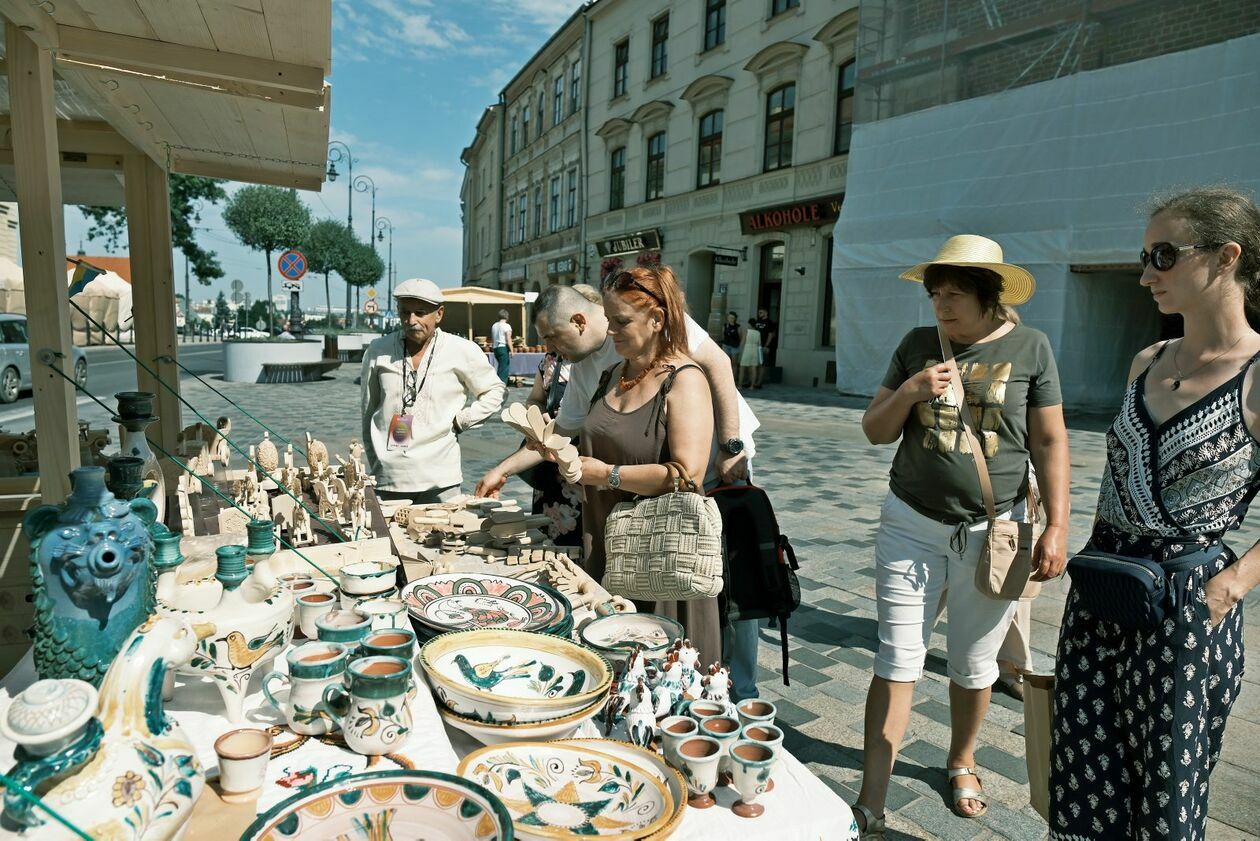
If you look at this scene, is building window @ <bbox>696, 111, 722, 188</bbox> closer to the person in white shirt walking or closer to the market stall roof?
the market stall roof

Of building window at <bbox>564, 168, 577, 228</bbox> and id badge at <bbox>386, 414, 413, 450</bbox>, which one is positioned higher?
building window at <bbox>564, 168, 577, 228</bbox>

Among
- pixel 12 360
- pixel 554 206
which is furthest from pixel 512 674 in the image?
pixel 554 206

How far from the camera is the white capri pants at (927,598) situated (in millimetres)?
2295

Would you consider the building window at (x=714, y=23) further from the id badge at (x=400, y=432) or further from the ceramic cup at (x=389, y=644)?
the ceramic cup at (x=389, y=644)

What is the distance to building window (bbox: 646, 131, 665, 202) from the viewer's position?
22.4 m

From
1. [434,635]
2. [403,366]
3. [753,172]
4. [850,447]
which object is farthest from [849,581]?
[753,172]

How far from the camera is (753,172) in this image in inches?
735

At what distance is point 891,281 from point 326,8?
45.7ft

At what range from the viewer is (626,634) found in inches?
76.1

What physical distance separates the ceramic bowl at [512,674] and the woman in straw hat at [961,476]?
43.1 inches

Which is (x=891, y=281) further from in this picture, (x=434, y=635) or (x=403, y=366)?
(x=434, y=635)

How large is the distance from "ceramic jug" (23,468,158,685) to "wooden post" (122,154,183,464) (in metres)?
3.23

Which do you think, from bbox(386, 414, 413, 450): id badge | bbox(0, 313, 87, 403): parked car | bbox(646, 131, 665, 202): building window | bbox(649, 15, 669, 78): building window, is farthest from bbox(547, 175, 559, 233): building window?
bbox(386, 414, 413, 450): id badge

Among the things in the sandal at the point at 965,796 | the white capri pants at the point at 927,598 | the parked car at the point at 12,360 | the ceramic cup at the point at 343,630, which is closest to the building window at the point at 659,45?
the parked car at the point at 12,360
